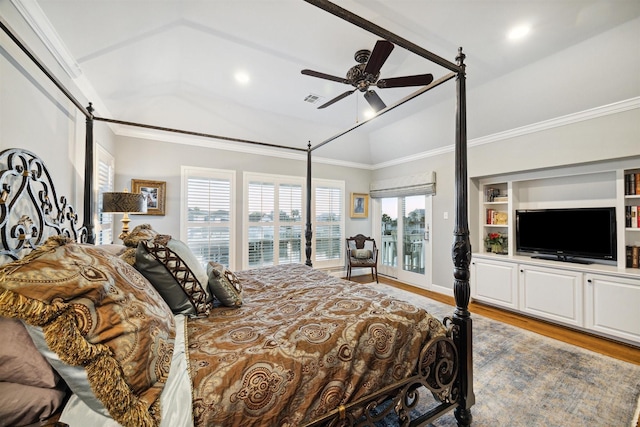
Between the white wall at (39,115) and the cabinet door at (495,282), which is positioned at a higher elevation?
the white wall at (39,115)

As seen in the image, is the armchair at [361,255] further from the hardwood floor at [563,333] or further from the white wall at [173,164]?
the white wall at [173,164]

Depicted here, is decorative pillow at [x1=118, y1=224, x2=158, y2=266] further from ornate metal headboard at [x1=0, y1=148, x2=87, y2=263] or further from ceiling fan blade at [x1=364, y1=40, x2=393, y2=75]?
ceiling fan blade at [x1=364, y1=40, x2=393, y2=75]

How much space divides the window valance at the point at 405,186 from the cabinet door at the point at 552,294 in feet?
Result: 6.27

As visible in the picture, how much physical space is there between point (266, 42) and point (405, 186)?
3662 mm

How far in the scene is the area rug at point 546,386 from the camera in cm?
175

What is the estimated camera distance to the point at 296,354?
1.16m

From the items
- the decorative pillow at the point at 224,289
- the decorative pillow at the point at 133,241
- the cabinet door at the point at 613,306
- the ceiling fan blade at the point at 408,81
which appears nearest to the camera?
the decorative pillow at the point at 133,241

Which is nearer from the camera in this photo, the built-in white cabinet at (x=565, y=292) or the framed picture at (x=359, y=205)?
the built-in white cabinet at (x=565, y=292)

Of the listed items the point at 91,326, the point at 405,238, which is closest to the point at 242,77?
the point at 91,326

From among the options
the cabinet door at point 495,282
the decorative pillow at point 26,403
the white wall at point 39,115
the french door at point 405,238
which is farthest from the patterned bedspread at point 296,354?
the french door at point 405,238

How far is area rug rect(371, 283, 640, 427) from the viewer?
175 cm

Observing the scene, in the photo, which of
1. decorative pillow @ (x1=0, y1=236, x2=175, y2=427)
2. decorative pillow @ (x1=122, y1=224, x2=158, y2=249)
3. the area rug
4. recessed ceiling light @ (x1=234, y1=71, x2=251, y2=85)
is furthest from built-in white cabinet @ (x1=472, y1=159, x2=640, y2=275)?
decorative pillow @ (x1=0, y1=236, x2=175, y2=427)

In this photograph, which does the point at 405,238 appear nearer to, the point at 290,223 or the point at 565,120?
the point at 290,223

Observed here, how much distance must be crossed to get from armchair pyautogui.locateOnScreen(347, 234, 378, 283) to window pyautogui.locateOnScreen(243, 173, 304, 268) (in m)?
1.02
